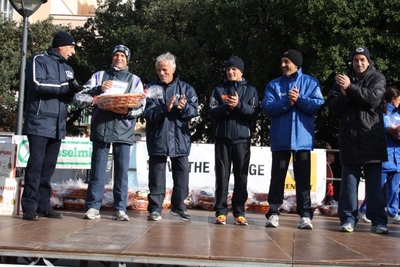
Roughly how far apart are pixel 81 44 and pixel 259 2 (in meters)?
11.4

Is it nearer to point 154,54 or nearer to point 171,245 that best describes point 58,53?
point 171,245

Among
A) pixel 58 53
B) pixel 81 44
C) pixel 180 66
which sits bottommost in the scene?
pixel 58 53

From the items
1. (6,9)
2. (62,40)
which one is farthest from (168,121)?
(6,9)

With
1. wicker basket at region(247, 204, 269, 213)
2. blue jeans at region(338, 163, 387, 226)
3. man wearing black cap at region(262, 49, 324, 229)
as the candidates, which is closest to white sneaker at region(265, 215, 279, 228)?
man wearing black cap at region(262, 49, 324, 229)

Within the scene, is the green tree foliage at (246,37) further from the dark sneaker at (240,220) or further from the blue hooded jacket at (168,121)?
the dark sneaker at (240,220)

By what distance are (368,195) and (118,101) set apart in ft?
9.52

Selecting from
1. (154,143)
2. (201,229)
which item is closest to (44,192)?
(154,143)

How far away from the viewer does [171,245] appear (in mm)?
4379

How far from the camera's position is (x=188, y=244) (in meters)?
4.47

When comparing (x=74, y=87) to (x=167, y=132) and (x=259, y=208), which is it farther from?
(x=259, y=208)

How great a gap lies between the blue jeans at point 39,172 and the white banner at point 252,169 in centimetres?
378

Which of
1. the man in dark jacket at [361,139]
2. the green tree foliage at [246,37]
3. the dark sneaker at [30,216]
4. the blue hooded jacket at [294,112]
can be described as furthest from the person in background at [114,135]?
the green tree foliage at [246,37]

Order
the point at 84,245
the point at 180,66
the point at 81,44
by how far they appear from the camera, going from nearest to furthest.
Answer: the point at 84,245 < the point at 180,66 < the point at 81,44

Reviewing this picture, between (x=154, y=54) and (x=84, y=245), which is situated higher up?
(x=154, y=54)
